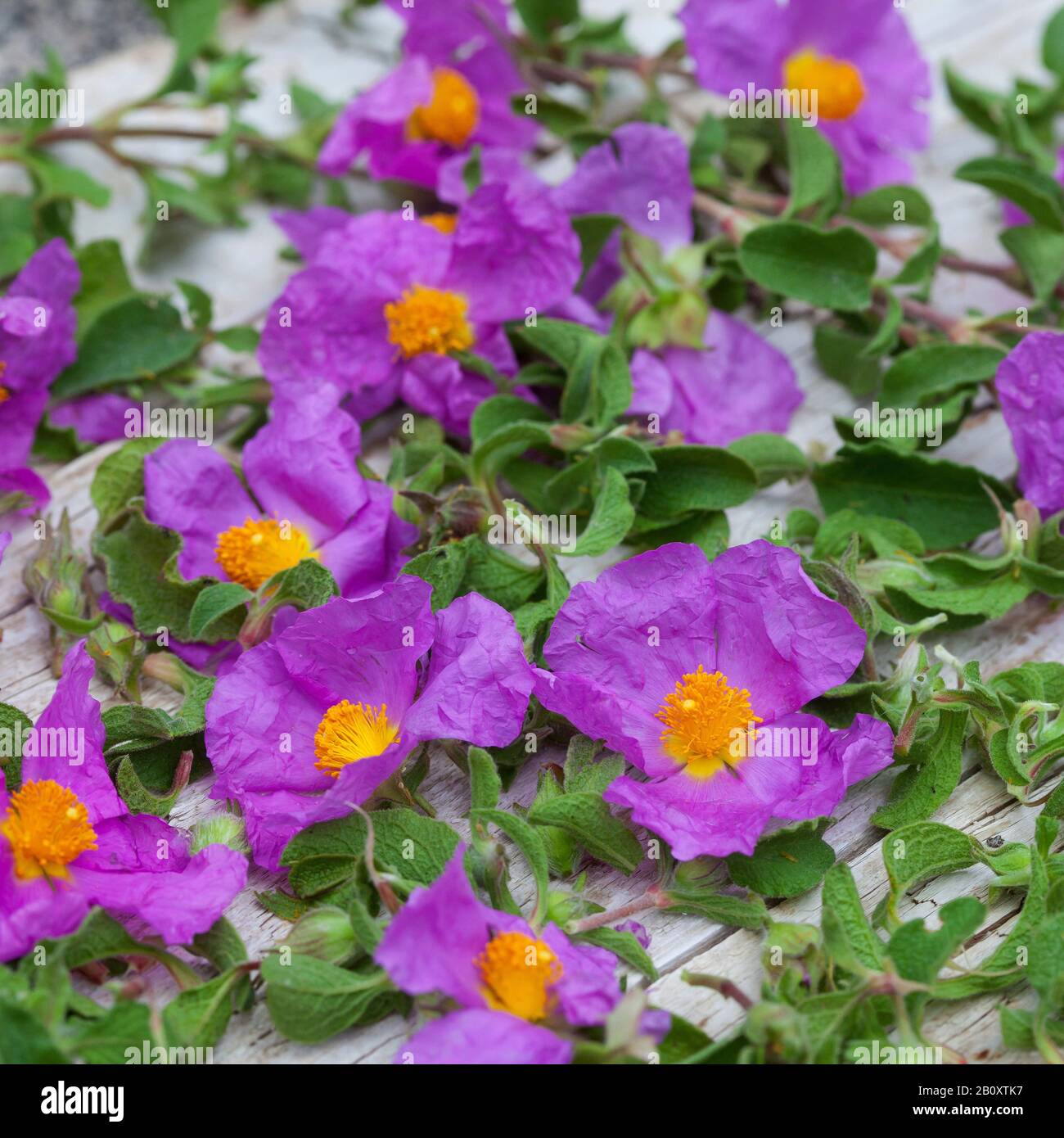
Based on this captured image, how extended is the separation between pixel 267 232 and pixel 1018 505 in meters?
1.18

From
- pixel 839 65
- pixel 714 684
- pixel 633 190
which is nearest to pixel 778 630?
pixel 714 684

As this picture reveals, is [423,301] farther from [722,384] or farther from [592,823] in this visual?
[592,823]

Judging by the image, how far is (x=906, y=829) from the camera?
1.28 metres

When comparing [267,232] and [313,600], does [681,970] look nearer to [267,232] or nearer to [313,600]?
[313,600]

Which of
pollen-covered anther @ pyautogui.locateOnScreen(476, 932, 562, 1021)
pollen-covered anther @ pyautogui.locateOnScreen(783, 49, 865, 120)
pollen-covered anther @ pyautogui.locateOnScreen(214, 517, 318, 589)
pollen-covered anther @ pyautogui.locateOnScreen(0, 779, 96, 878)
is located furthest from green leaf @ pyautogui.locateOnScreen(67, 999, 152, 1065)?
pollen-covered anther @ pyautogui.locateOnScreen(783, 49, 865, 120)

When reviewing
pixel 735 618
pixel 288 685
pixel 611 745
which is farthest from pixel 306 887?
pixel 735 618

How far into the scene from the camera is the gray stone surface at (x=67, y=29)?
234 cm

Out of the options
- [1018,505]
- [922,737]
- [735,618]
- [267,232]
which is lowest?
[922,737]

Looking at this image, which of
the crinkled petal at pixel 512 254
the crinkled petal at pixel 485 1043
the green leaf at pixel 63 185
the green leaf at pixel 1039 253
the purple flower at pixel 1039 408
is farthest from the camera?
the green leaf at pixel 63 185

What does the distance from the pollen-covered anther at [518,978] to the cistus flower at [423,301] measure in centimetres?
76

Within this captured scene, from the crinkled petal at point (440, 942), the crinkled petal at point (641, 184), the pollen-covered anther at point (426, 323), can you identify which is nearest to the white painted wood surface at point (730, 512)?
the crinkled petal at point (440, 942)

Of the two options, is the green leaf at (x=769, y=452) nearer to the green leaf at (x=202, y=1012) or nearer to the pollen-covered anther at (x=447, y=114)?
the pollen-covered anther at (x=447, y=114)

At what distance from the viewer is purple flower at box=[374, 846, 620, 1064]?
1.08 metres

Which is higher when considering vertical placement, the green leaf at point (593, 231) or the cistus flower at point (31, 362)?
the green leaf at point (593, 231)
